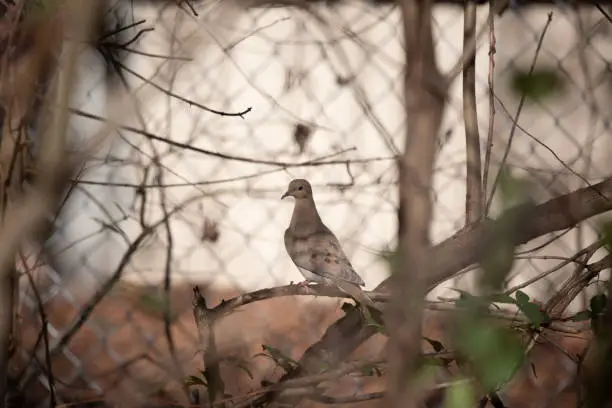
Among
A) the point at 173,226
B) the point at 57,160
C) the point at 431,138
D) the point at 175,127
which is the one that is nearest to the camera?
the point at 431,138

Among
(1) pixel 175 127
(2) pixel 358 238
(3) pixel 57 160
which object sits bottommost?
(3) pixel 57 160

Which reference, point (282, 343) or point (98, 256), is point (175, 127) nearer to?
point (98, 256)

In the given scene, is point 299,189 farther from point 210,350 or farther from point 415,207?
point 415,207

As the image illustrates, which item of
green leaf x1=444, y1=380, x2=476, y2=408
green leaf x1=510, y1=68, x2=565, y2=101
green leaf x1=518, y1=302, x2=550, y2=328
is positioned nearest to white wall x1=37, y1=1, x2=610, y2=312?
green leaf x1=518, y1=302, x2=550, y2=328

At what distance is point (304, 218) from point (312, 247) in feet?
0.34

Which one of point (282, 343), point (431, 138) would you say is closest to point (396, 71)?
point (282, 343)

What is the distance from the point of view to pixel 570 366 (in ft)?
5.85

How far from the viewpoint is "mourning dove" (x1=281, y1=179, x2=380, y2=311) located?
1387 mm

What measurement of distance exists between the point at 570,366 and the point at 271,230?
72cm

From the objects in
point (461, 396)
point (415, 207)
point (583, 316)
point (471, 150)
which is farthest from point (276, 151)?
point (415, 207)

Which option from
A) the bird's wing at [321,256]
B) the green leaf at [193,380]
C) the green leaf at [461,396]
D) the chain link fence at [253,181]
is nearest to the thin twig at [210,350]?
the green leaf at [193,380]

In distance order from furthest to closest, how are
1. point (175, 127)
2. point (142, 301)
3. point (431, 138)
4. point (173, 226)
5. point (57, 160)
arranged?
point (173, 226), point (175, 127), point (142, 301), point (57, 160), point (431, 138)

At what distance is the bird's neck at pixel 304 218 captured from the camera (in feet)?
5.03

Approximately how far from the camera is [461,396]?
66cm
